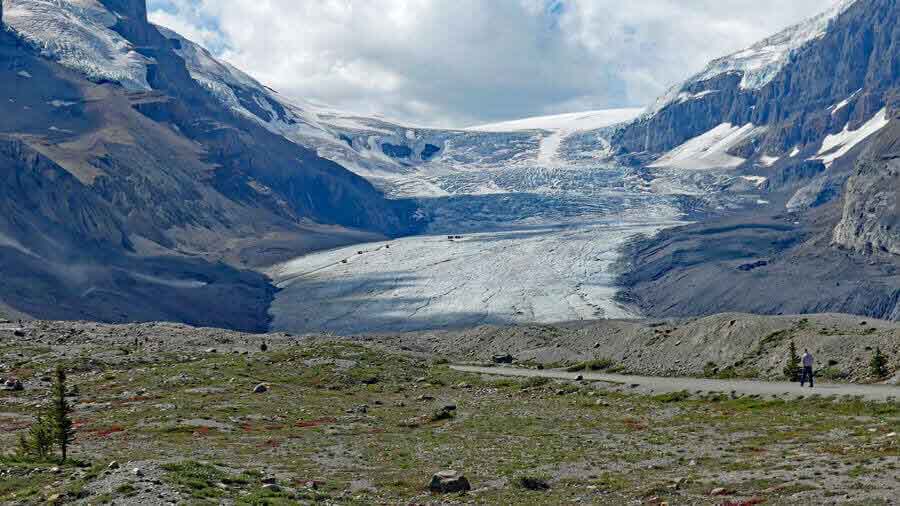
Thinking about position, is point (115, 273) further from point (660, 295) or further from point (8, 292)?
point (660, 295)

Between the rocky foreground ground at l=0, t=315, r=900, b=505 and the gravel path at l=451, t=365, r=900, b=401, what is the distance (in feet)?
3.89

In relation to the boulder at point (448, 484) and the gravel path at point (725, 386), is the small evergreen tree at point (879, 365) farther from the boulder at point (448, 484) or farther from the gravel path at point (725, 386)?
the boulder at point (448, 484)

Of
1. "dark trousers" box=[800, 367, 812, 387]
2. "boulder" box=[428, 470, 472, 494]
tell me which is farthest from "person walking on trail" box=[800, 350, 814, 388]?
"boulder" box=[428, 470, 472, 494]

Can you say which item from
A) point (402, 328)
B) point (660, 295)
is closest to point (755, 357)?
point (402, 328)

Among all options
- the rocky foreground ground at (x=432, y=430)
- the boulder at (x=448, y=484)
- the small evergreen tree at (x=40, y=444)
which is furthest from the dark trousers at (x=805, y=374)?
the small evergreen tree at (x=40, y=444)

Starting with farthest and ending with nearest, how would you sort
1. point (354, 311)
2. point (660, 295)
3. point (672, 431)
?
point (660, 295) < point (354, 311) < point (672, 431)

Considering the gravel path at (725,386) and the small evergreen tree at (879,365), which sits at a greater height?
the small evergreen tree at (879,365)

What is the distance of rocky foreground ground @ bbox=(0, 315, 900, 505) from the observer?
2612cm

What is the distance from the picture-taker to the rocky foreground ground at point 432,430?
26125 mm

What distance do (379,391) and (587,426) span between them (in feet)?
66.7

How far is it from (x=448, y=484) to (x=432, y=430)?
1430cm

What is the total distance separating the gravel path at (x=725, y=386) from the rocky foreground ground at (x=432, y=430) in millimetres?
1187

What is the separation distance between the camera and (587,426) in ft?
136

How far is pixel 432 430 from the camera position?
140 feet
